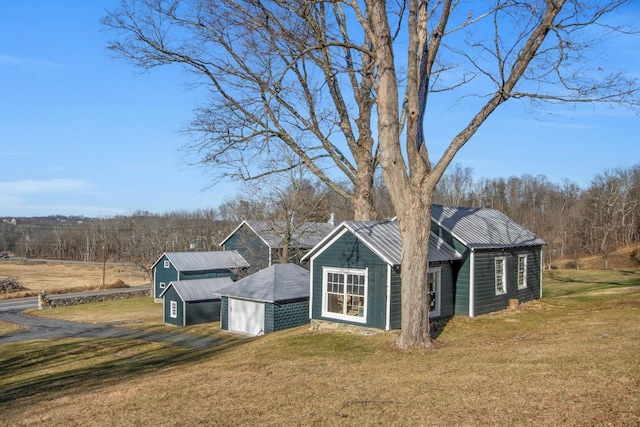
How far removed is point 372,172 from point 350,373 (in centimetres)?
841

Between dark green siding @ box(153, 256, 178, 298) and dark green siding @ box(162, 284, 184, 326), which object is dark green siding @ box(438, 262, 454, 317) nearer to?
dark green siding @ box(162, 284, 184, 326)

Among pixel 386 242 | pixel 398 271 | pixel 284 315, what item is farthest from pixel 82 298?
pixel 398 271

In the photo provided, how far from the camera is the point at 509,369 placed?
31.9ft

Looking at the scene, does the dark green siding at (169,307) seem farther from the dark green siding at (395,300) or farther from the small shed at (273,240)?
the dark green siding at (395,300)

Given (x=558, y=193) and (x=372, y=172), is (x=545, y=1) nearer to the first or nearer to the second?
(x=372, y=172)

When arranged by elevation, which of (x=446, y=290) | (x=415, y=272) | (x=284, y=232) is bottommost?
(x=446, y=290)

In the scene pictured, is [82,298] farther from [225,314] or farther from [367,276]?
[367,276]

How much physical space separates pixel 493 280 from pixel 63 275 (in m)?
69.2

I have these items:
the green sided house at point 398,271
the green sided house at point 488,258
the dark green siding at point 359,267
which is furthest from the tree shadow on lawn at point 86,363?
the green sided house at point 488,258

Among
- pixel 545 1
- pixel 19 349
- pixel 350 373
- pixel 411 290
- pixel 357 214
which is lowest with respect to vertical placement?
pixel 19 349

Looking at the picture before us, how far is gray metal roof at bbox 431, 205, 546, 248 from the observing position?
19.4 m

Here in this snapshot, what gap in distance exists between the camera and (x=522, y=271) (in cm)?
2192

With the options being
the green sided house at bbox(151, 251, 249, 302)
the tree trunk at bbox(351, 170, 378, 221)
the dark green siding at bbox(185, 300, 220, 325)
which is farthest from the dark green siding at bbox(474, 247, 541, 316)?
the green sided house at bbox(151, 251, 249, 302)

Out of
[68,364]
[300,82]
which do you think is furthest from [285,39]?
[68,364]
